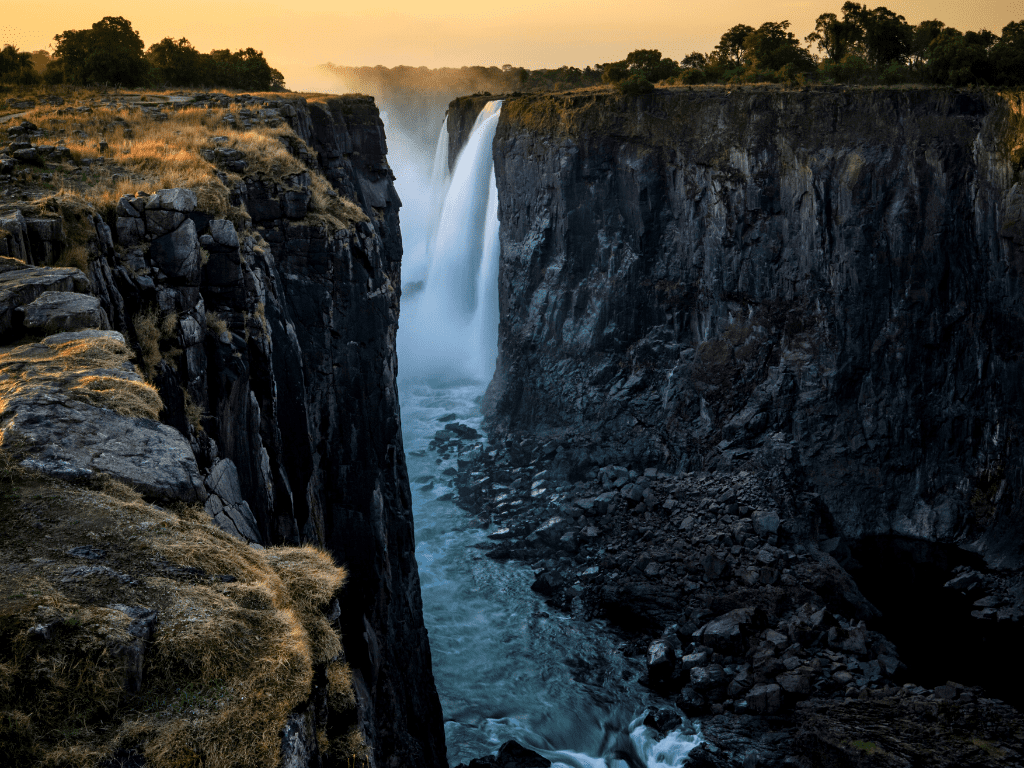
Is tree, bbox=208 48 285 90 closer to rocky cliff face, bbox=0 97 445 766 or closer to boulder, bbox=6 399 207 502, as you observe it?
rocky cliff face, bbox=0 97 445 766

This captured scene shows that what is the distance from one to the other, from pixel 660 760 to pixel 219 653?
80.0 ft

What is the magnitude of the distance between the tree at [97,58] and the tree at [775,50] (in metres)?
→ 42.5

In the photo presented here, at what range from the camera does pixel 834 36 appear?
6206 centimetres

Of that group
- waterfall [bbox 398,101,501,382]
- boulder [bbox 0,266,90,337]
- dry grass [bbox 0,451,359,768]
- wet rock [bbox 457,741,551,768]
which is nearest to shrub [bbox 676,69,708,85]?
waterfall [bbox 398,101,501,382]

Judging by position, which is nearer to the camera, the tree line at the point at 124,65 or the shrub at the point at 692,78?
the tree line at the point at 124,65

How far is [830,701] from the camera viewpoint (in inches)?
1094

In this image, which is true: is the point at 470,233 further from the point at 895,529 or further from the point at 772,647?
the point at 772,647

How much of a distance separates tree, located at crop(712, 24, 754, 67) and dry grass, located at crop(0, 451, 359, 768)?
69311 mm

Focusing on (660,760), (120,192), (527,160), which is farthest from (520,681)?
(527,160)

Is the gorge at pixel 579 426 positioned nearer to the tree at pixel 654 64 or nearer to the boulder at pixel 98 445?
the boulder at pixel 98 445

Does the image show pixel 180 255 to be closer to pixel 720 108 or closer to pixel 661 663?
pixel 661 663

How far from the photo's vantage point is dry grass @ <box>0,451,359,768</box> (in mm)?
5715

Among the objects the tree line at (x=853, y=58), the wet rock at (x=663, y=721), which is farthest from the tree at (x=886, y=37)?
the wet rock at (x=663, y=721)

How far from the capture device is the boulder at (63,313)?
36.7 feet
